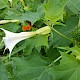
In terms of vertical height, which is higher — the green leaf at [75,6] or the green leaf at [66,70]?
the green leaf at [75,6]

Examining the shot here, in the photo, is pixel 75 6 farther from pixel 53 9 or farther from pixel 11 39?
pixel 11 39

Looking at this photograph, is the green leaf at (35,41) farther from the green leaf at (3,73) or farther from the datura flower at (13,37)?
the green leaf at (3,73)

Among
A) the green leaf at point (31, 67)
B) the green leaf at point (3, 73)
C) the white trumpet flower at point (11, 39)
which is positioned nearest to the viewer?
the white trumpet flower at point (11, 39)

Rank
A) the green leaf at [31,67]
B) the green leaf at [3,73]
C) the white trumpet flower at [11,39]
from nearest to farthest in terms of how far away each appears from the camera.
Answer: the white trumpet flower at [11,39] < the green leaf at [31,67] < the green leaf at [3,73]

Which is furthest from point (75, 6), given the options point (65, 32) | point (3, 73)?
point (3, 73)

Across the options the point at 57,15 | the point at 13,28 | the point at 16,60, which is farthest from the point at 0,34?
the point at 57,15

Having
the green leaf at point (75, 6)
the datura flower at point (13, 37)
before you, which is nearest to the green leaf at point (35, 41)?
the datura flower at point (13, 37)

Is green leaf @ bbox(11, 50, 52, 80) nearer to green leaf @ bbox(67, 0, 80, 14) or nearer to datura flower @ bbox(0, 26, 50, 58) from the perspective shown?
datura flower @ bbox(0, 26, 50, 58)

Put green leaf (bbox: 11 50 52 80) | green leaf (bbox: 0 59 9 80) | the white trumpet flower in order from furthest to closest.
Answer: green leaf (bbox: 0 59 9 80), green leaf (bbox: 11 50 52 80), the white trumpet flower

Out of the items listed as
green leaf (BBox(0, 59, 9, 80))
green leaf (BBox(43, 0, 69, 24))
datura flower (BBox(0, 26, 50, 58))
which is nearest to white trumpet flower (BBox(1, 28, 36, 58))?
datura flower (BBox(0, 26, 50, 58))
